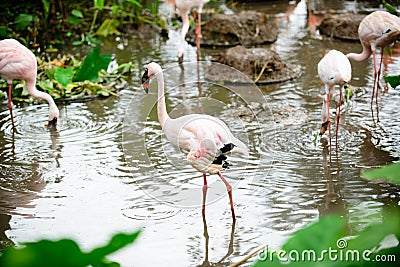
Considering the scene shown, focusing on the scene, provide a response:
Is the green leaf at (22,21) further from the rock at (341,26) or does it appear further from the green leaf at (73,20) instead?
the rock at (341,26)

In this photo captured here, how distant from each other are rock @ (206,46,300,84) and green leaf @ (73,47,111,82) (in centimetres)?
128

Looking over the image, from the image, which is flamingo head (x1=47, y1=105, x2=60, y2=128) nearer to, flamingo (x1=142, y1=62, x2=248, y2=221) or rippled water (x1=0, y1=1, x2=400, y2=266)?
rippled water (x1=0, y1=1, x2=400, y2=266)

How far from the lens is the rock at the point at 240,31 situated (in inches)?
363

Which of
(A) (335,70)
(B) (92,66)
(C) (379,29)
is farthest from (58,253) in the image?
(B) (92,66)

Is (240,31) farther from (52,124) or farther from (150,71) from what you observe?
(150,71)

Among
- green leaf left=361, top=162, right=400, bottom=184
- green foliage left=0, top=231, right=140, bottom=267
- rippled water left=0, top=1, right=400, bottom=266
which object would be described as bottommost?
rippled water left=0, top=1, right=400, bottom=266

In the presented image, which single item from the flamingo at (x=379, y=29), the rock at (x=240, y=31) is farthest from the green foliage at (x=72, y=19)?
the flamingo at (x=379, y=29)

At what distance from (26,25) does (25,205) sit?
486 centimetres

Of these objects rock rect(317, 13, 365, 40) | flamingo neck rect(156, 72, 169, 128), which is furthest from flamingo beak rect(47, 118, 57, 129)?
rock rect(317, 13, 365, 40)

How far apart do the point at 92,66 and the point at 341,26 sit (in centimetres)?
391

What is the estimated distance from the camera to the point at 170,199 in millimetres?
4547

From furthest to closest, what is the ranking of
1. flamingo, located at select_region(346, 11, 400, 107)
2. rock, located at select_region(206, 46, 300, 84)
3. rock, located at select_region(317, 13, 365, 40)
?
rock, located at select_region(317, 13, 365, 40), rock, located at select_region(206, 46, 300, 84), flamingo, located at select_region(346, 11, 400, 107)

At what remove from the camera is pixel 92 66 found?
7.05 m

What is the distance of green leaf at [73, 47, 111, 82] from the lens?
23.0ft
